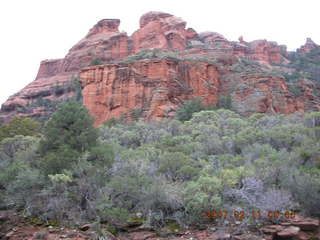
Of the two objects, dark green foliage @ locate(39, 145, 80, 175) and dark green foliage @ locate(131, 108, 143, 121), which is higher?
dark green foliage @ locate(131, 108, 143, 121)

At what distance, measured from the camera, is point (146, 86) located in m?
29.1

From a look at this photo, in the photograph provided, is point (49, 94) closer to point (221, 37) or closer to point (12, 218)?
point (221, 37)

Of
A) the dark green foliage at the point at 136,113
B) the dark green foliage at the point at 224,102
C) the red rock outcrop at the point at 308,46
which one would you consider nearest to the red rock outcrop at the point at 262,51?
the red rock outcrop at the point at 308,46

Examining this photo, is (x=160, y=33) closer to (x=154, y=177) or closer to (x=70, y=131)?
(x=70, y=131)

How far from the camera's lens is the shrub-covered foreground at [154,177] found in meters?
11.5

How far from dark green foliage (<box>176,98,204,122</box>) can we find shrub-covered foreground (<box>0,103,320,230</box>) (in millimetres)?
7398

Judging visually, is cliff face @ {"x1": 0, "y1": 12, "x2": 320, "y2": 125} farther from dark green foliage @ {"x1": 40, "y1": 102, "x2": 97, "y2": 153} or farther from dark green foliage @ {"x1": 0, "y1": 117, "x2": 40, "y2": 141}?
dark green foliage @ {"x1": 40, "y1": 102, "x2": 97, "y2": 153}

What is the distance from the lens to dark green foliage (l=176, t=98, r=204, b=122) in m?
26.5

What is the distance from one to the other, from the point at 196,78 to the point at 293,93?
32.1ft

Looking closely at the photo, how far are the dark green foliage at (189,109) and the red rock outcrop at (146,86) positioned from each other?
92 cm
